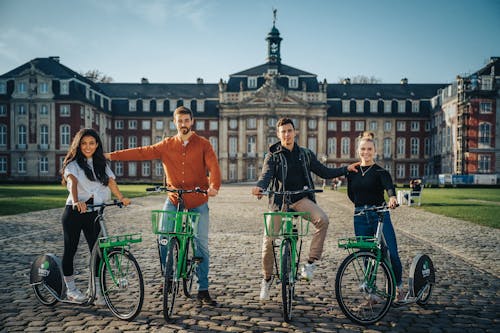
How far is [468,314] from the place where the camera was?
201 inches

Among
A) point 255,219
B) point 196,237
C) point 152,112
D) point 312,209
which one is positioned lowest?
point 255,219

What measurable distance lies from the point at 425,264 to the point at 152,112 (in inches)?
2331

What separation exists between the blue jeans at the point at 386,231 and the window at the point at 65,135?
171 ft

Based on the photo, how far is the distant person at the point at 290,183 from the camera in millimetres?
5406

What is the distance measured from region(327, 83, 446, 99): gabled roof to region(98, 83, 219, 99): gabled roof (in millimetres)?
17162

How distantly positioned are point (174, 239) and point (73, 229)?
1240 millimetres

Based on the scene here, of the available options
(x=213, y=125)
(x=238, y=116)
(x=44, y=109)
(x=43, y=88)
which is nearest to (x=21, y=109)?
(x=44, y=109)

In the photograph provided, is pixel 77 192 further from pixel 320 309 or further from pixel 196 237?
pixel 320 309

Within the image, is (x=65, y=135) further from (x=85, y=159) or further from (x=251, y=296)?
(x=251, y=296)

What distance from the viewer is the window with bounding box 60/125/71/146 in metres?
52.2

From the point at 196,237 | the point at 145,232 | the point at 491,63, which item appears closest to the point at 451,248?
the point at 196,237

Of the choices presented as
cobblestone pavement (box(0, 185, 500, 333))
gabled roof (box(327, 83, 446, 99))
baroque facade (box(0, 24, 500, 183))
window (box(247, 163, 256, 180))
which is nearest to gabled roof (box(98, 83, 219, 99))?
baroque facade (box(0, 24, 500, 183))

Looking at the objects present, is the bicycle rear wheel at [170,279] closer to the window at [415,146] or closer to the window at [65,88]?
the window at [65,88]

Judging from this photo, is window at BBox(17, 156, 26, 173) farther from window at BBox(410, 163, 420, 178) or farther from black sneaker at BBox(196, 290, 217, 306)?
black sneaker at BBox(196, 290, 217, 306)
